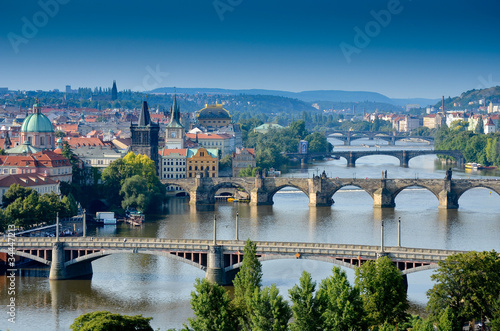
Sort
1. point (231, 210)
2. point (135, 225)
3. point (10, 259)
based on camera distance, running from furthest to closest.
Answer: point (231, 210) < point (135, 225) < point (10, 259)

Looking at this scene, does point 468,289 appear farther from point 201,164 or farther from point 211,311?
point 201,164

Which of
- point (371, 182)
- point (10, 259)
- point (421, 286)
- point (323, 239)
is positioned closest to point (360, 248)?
point (421, 286)

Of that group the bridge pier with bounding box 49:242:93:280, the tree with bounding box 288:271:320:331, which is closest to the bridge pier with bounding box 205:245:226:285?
the bridge pier with bounding box 49:242:93:280

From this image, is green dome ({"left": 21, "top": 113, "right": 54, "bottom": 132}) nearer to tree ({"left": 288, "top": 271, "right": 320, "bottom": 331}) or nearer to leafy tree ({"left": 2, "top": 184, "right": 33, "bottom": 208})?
leafy tree ({"left": 2, "top": 184, "right": 33, "bottom": 208})

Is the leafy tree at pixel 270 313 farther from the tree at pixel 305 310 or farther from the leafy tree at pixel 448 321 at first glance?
the leafy tree at pixel 448 321

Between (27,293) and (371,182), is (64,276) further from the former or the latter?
(371,182)

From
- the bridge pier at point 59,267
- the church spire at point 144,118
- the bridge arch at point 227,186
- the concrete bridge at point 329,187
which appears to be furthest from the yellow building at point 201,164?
the bridge pier at point 59,267
